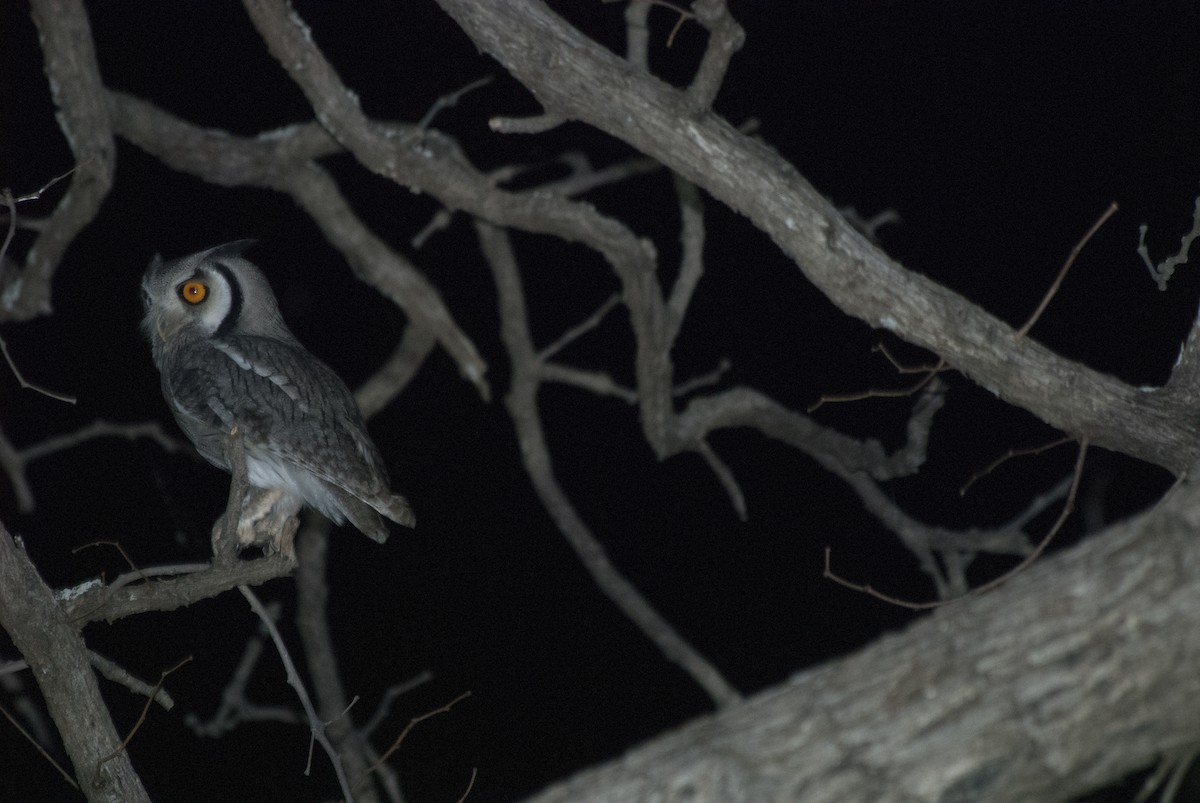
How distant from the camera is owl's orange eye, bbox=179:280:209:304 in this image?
3646 mm

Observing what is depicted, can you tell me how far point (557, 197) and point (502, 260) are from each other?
0.84 metres

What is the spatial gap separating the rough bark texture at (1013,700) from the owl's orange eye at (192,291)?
2661mm

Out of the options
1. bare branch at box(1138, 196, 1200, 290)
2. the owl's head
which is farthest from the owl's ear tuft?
bare branch at box(1138, 196, 1200, 290)

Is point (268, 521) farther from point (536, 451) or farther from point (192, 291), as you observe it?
point (536, 451)

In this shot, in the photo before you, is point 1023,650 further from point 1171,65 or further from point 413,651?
point 413,651

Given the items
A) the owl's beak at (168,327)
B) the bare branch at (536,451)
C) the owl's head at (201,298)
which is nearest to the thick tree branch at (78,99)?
the owl's head at (201,298)

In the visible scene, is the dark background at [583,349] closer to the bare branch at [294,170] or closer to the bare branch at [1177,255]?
the bare branch at [294,170]

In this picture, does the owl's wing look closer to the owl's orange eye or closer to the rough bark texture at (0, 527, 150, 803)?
the owl's orange eye

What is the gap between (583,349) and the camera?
6.23m

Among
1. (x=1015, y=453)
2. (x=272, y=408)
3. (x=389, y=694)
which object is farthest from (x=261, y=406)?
(x=1015, y=453)

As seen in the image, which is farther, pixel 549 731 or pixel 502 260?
pixel 549 731

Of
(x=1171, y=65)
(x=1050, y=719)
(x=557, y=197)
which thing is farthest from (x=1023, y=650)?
(x=1171, y=65)

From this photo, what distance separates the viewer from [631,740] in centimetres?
613

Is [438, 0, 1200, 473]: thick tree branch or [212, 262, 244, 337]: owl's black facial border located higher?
[212, 262, 244, 337]: owl's black facial border
